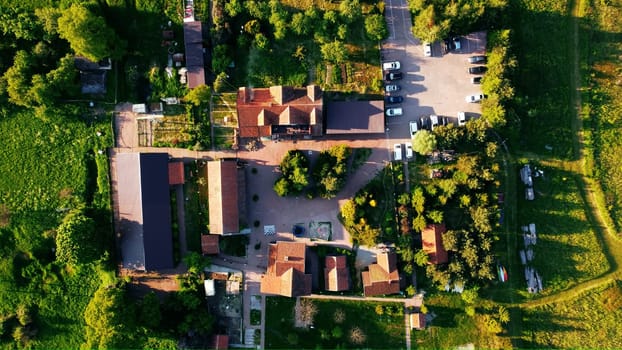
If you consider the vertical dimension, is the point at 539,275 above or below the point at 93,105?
below

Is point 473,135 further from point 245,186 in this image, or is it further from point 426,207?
point 245,186

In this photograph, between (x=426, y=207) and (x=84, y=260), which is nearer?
(x=84, y=260)

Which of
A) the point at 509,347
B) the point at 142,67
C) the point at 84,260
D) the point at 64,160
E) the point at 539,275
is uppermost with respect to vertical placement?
the point at 142,67

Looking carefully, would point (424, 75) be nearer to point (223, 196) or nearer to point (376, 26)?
point (376, 26)

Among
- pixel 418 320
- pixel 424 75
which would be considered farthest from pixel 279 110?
pixel 418 320

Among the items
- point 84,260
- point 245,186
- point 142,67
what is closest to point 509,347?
point 245,186

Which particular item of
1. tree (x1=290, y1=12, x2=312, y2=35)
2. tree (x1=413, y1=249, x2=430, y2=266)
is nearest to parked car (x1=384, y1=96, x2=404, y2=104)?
tree (x1=290, y1=12, x2=312, y2=35)

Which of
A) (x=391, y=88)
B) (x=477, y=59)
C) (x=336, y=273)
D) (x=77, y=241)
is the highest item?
(x=477, y=59)
